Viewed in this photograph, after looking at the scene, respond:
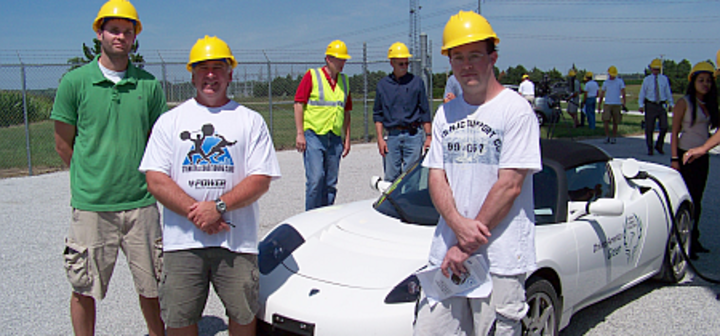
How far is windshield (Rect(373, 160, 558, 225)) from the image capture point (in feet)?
11.6

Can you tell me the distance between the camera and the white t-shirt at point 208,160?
8.93 ft

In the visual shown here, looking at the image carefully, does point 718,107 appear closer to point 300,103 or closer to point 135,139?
point 300,103

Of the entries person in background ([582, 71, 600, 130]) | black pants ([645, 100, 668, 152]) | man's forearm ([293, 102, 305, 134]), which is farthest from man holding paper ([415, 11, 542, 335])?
person in background ([582, 71, 600, 130])

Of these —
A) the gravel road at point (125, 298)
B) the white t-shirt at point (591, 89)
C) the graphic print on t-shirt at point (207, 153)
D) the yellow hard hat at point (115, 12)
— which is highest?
the white t-shirt at point (591, 89)

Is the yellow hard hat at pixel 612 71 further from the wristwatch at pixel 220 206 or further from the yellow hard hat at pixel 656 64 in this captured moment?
the wristwatch at pixel 220 206


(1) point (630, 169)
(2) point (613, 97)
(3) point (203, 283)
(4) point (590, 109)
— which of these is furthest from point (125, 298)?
(4) point (590, 109)

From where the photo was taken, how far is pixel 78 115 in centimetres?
299

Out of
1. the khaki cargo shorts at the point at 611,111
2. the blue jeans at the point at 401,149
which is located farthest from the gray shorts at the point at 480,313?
the khaki cargo shorts at the point at 611,111

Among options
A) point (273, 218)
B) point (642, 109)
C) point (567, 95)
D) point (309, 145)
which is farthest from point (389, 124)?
point (567, 95)

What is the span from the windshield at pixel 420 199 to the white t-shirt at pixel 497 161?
1192 mm

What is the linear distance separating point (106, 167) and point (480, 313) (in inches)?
79.7

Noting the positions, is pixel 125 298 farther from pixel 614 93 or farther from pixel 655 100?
pixel 614 93

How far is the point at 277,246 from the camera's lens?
11.8 feet

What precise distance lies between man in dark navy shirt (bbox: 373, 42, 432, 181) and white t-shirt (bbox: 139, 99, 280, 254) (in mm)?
3267
